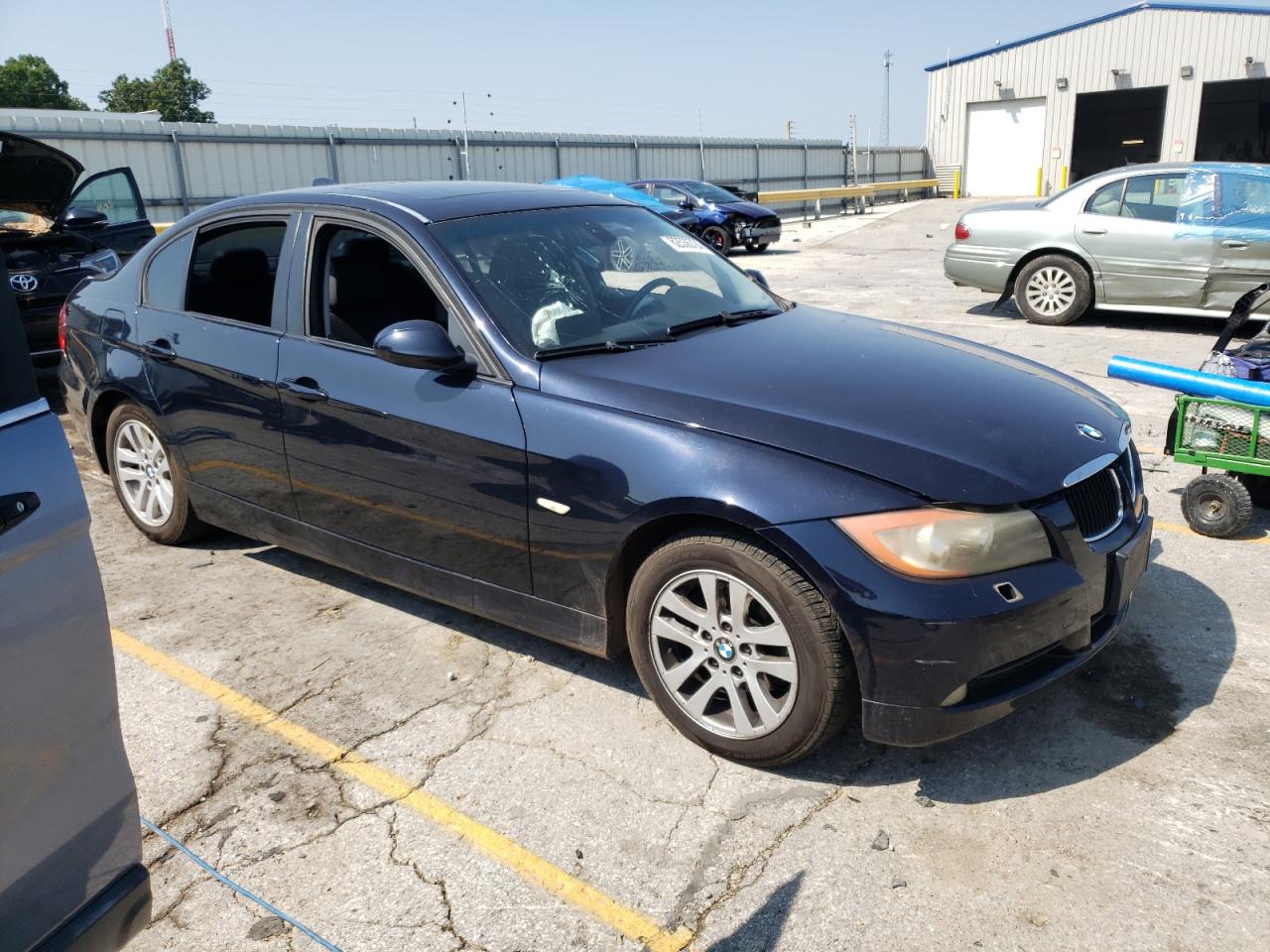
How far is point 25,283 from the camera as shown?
807cm

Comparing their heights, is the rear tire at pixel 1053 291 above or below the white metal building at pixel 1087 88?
below

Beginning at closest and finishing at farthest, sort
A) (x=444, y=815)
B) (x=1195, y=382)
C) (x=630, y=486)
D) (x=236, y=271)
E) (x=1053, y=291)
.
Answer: (x=444, y=815) < (x=630, y=486) < (x=236, y=271) < (x=1195, y=382) < (x=1053, y=291)

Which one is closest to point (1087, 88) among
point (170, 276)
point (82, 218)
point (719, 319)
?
point (82, 218)

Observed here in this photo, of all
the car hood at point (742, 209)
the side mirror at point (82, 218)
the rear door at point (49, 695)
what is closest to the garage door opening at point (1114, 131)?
the car hood at point (742, 209)

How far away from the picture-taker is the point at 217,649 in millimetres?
3979

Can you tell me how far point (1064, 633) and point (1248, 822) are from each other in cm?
67

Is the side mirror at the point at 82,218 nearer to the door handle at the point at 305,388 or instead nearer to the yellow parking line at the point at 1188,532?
the door handle at the point at 305,388

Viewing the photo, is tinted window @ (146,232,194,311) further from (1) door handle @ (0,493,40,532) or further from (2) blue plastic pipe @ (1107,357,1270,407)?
(2) blue plastic pipe @ (1107,357,1270,407)

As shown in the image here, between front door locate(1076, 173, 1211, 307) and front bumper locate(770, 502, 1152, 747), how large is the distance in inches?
307

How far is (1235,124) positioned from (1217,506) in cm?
4884

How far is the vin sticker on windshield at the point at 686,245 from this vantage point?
4.44 metres

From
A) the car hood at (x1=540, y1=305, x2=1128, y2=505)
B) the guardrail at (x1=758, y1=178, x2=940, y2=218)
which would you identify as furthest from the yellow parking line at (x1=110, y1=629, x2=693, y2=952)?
the guardrail at (x1=758, y1=178, x2=940, y2=218)

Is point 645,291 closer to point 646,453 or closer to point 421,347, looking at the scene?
point 421,347

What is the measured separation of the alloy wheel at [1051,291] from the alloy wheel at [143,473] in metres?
8.68
